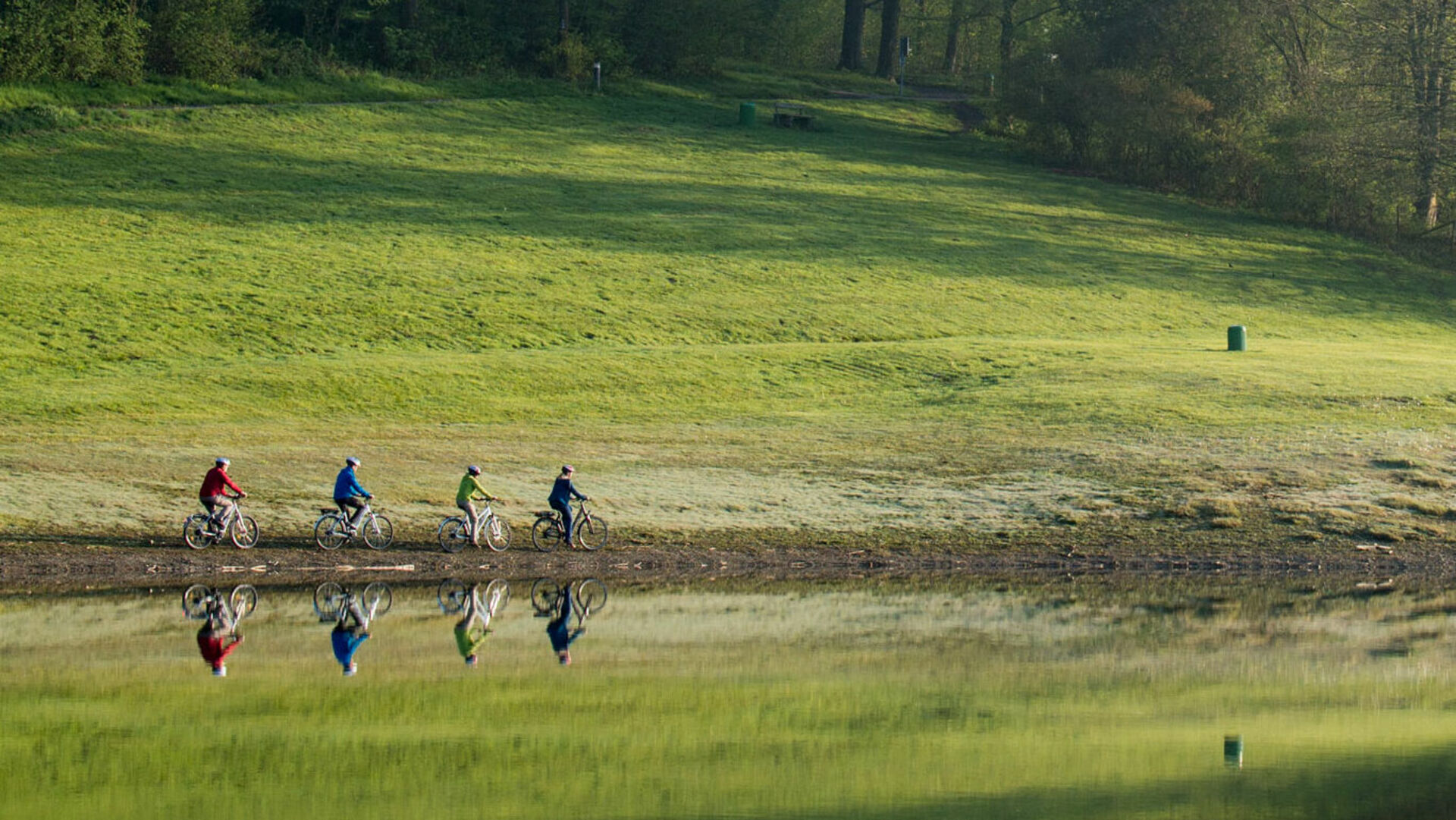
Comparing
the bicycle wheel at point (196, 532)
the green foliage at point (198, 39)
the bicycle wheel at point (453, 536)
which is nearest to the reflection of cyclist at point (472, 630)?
the bicycle wheel at point (453, 536)

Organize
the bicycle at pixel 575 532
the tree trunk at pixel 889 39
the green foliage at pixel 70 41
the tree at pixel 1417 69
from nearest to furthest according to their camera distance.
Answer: the bicycle at pixel 575 532
the green foliage at pixel 70 41
the tree at pixel 1417 69
the tree trunk at pixel 889 39

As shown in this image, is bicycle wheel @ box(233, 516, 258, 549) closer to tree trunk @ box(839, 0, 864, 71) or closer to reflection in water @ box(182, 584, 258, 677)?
reflection in water @ box(182, 584, 258, 677)

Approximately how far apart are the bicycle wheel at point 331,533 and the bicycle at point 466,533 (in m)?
1.86

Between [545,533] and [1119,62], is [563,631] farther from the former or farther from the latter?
[1119,62]

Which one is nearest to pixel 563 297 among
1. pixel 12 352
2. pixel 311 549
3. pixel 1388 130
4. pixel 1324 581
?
pixel 12 352

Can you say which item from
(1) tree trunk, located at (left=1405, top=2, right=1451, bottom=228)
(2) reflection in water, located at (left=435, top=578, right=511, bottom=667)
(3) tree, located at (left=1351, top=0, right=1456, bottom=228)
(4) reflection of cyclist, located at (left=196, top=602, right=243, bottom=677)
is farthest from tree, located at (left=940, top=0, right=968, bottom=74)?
(4) reflection of cyclist, located at (left=196, top=602, right=243, bottom=677)

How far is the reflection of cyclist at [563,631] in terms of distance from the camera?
75.6ft

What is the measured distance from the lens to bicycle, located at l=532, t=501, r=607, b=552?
31656 millimetres

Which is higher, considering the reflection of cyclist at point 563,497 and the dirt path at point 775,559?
the reflection of cyclist at point 563,497

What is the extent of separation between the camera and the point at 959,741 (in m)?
19.0

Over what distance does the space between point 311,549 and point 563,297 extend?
976 inches

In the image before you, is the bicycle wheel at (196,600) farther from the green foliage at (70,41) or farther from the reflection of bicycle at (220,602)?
the green foliage at (70,41)

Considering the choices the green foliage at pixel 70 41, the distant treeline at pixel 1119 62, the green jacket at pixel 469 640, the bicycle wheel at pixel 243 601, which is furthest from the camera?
the distant treeline at pixel 1119 62

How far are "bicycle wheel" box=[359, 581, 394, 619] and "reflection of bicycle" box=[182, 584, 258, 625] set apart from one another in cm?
181
